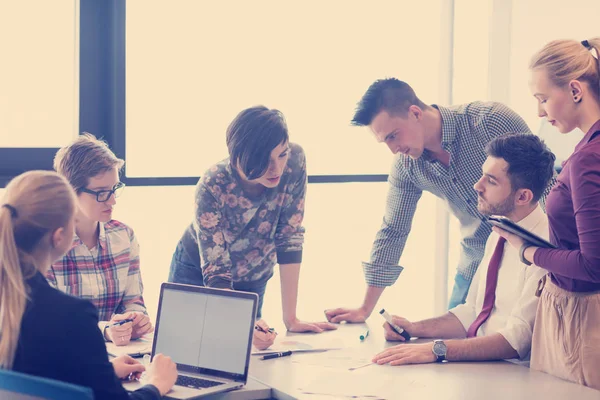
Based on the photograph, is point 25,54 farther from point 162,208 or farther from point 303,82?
point 303,82

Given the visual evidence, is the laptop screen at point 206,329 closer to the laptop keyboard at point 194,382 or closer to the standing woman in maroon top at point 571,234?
the laptop keyboard at point 194,382

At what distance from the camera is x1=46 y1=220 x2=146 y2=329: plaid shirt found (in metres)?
2.39

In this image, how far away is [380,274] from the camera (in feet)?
9.57

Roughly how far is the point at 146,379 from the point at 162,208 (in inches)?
78.9

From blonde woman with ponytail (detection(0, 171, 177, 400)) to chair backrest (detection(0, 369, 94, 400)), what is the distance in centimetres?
13

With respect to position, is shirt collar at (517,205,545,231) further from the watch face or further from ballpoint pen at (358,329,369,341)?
ballpoint pen at (358,329,369,341)

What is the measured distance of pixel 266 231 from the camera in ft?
8.81

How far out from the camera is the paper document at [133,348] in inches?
86.6

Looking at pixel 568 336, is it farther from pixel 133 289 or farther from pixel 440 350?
pixel 133 289

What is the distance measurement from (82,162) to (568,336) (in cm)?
160

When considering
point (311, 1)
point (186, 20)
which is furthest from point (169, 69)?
point (311, 1)

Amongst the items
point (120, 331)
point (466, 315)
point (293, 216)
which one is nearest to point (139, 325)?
point (120, 331)

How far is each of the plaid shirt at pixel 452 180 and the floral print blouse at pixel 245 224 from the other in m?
0.41

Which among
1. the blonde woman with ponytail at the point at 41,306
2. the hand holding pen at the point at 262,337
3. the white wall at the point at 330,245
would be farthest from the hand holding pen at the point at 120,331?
the white wall at the point at 330,245
